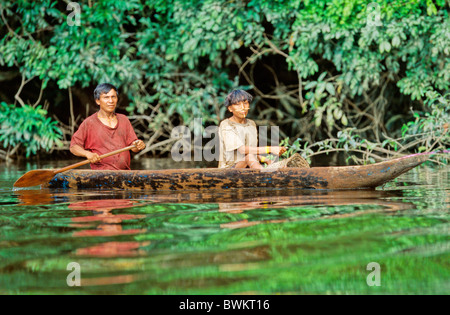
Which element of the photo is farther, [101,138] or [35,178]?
[101,138]

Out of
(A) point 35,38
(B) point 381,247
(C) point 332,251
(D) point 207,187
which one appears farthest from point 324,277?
(A) point 35,38

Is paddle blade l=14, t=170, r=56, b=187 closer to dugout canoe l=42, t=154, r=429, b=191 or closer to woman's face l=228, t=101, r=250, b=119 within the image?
dugout canoe l=42, t=154, r=429, b=191

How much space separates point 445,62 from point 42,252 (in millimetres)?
7429

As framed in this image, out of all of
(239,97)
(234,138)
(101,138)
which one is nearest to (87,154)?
(101,138)

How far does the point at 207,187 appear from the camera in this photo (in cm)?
486

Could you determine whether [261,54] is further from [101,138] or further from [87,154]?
[87,154]

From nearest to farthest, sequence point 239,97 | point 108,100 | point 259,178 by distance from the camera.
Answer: point 259,178 → point 239,97 → point 108,100

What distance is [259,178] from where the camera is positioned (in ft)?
15.5

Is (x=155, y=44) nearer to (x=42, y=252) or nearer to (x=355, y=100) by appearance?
(x=355, y=100)

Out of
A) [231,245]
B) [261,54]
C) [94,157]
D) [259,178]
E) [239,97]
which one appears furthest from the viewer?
[261,54]

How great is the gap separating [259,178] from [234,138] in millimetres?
449

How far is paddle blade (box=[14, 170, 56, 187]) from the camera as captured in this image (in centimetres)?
514

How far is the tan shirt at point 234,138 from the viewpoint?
4953 millimetres

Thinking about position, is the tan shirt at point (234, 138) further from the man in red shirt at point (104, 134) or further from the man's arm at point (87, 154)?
the man's arm at point (87, 154)
